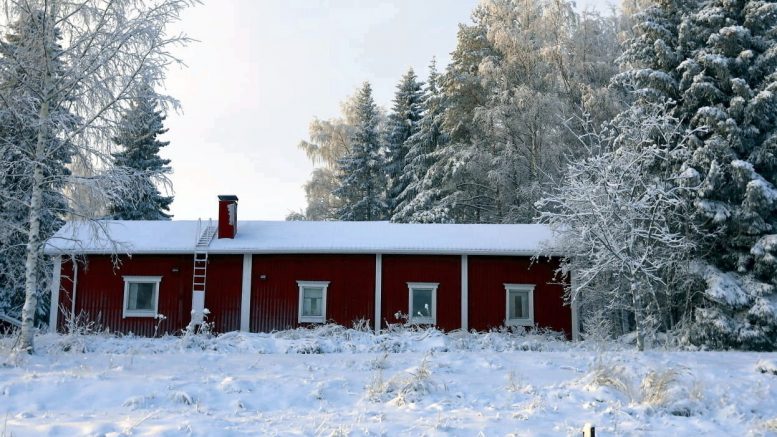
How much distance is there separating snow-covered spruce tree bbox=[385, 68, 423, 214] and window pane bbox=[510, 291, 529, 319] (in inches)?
674

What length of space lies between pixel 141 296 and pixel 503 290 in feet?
39.2

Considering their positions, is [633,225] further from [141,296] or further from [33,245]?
[141,296]

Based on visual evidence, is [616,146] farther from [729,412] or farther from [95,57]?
[95,57]

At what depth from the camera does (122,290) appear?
20219mm

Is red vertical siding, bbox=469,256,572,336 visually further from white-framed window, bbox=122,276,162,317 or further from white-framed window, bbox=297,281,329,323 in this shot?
white-framed window, bbox=122,276,162,317

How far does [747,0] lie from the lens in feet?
58.1

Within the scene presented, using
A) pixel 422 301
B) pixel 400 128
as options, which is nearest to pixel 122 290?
pixel 422 301

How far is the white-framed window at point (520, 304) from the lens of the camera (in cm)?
2005

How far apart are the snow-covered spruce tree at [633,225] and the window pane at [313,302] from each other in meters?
7.80

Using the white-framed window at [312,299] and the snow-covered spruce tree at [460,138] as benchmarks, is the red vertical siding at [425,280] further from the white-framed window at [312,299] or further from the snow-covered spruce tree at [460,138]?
the snow-covered spruce tree at [460,138]

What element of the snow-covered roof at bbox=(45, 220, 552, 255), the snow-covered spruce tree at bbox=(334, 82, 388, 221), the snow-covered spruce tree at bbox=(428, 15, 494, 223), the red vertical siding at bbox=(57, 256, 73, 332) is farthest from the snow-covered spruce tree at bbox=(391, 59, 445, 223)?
the red vertical siding at bbox=(57, 256, 73, 332)

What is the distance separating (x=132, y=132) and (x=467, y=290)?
11390 millimetres

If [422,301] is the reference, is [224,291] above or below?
above

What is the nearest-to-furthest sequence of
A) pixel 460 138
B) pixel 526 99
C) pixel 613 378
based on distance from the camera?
pixel 613 378
pixel 526 99
pixel 460 138
